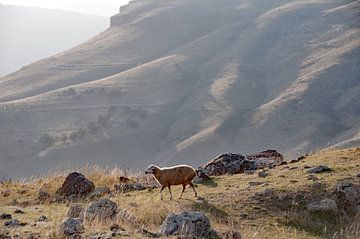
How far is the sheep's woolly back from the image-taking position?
1318 centimetres

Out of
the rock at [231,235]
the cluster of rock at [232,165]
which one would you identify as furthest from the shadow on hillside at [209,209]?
the cluster of rock at [232,165]

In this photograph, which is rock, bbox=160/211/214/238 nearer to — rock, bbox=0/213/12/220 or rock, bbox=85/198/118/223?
rock, bbox=85/198/118/223

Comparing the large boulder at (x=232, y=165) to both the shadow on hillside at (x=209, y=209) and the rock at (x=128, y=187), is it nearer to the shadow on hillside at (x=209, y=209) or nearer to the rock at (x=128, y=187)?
the rock at (x=128, y=187)

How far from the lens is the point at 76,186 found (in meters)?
14.4

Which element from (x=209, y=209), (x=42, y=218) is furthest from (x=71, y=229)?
(x=209, y=209)

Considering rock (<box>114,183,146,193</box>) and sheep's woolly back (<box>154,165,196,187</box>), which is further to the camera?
rock (<box>114,183,146,193</box>)

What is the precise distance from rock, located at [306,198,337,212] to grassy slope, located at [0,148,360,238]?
205 millimetres

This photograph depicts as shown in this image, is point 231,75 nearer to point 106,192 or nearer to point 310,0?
point 310,0

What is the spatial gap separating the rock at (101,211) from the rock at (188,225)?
1.26 m

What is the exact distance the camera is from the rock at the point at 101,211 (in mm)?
9633

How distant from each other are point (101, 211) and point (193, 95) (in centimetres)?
10243

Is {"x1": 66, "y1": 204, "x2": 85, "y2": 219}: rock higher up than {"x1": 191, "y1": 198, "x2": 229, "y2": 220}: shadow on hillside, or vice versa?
{"x1": 66, "y1": 204, "x2": 85, "y2": 219}: rock

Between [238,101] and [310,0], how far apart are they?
62979mm

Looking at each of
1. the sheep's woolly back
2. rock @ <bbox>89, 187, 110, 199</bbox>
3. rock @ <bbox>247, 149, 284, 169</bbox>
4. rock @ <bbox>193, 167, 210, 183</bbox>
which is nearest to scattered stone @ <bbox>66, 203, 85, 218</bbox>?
the sheep's woolly back
